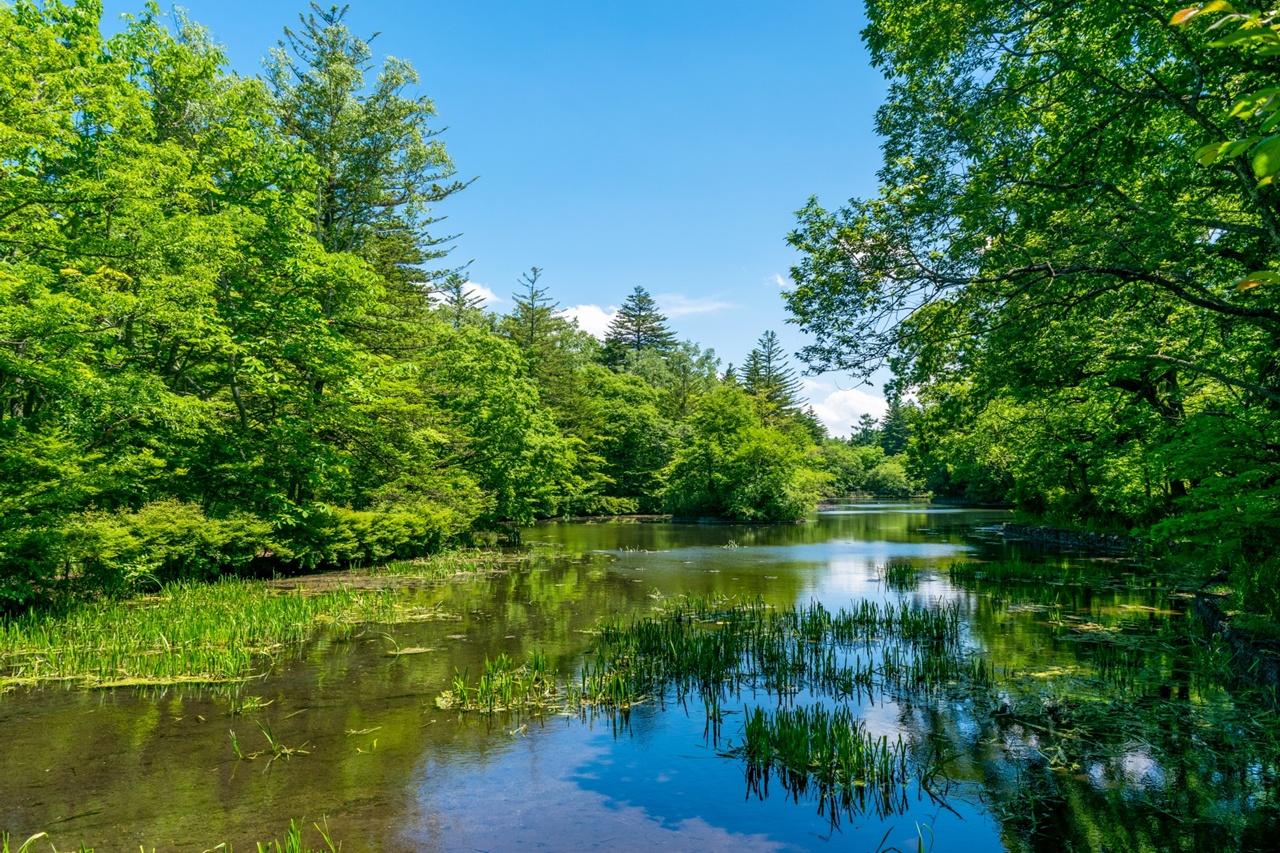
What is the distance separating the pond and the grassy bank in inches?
18.7

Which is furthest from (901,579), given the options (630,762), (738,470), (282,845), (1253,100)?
(738,470)

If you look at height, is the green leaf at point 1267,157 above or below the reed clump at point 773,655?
above

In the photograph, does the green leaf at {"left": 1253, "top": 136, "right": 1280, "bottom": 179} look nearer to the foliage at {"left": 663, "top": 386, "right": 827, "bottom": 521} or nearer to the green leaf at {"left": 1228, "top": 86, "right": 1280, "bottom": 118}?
the green leaf at {"left": 1228, "top": 86, "right": 1280, "bottom": 118}

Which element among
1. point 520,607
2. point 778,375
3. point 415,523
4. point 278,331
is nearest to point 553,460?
point 415,523

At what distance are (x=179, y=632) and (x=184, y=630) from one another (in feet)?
0.23

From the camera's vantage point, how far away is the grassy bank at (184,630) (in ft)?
30.7

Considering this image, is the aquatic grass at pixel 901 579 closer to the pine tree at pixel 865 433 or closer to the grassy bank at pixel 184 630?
the grassy bank at pixel 184 630

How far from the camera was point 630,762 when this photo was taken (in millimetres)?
7051

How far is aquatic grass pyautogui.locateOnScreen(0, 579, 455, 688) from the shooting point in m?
9.35

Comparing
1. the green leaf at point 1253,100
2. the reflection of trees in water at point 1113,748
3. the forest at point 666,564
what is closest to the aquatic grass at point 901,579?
the forest at point 666,564

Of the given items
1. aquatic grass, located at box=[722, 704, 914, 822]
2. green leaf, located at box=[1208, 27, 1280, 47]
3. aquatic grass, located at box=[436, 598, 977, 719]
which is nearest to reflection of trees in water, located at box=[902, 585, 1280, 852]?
aquatic grass, located at box=[722, 704, 914, 822]

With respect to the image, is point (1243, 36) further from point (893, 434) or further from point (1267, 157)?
point (893, 434)

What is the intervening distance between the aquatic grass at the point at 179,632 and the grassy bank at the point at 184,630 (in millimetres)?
15

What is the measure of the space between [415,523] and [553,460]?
43.2 feet
